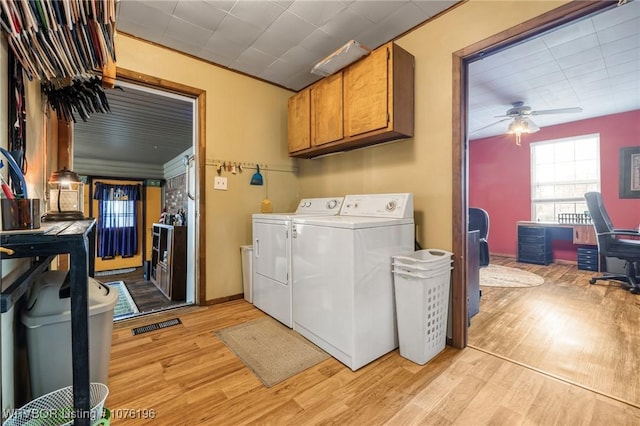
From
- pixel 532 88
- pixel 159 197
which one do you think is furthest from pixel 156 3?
pixel 159 197

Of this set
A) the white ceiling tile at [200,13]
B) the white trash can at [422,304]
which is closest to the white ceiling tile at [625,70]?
the white trash can at [422,304]

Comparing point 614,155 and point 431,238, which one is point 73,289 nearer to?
point 431,238

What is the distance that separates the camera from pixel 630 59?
2723mm

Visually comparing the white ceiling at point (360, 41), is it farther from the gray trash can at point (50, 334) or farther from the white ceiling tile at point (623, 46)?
the gray trash can at point (50, 334)

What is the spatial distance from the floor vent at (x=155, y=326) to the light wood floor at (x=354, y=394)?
27cm

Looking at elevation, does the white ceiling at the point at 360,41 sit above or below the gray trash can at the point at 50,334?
above

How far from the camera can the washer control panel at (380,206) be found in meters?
2.08

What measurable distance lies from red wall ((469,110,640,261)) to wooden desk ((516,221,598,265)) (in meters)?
0.19

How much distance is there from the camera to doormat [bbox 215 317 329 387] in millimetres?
1724

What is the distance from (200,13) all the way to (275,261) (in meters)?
2.04

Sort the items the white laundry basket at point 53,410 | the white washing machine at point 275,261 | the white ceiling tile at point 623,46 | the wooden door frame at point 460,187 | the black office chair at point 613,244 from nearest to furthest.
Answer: the white laundry basket at point 53,410, the wooden door frame at point 460,187, the white washing machine at point 275,261, the white ceiling tile at point 623,46, the black office chair at point 613,244

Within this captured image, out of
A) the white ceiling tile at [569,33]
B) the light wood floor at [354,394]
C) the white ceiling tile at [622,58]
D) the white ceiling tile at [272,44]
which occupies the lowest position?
the light wood floor at [354,394]

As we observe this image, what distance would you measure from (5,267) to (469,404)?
2.17 m

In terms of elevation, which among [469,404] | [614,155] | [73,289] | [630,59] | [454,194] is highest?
[630,59]
